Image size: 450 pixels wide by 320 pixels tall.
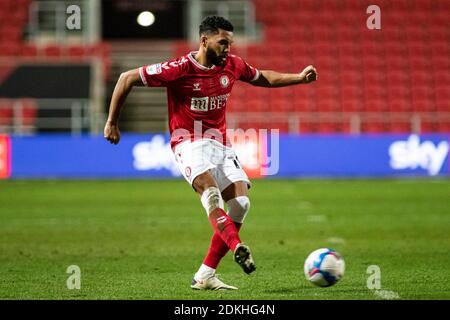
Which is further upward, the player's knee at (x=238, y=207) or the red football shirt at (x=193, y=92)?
the red football shirt at (x=193, y=92)

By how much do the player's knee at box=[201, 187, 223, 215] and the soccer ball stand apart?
0.86 metres

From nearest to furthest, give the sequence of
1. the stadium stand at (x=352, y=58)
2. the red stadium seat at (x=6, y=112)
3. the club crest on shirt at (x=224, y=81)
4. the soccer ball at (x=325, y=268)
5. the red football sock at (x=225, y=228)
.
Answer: the red football sock at (x=225, y=228) → the soccer ball at (x=325, y=268) → the club crest on shirt at (x=224, y=81) → the red stadium seat at (x=6, y=112) → the stadium stand at (x=352, y=58)

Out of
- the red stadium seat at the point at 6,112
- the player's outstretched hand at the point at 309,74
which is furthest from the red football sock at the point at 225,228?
the red stadium seat at the point at 6,112

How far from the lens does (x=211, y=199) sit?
720 cm

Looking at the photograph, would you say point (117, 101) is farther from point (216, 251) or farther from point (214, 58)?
point (216, 251)

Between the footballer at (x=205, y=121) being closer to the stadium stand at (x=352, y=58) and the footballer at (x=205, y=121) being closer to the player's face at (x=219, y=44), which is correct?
the player's face at (x=219, y=44)

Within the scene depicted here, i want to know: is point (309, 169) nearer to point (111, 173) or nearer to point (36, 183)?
point (111, 173)

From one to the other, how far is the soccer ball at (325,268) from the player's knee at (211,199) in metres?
0.86

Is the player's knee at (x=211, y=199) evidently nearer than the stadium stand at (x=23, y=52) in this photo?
Yes

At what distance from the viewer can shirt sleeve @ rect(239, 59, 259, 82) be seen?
26.0 feet

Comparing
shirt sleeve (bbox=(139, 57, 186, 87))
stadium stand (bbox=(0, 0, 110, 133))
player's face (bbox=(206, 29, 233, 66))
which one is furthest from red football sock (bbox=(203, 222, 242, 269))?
stadium stand (bbox=(0, 0, 110, 133))

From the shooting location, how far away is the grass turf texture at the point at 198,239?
746 centimetres
